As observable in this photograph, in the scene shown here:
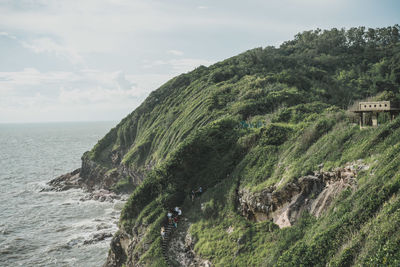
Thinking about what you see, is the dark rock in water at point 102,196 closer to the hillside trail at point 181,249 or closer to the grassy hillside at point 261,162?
the grassy hillside at point 261,162

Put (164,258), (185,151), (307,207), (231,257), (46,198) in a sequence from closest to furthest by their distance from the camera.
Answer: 1. (307,207)
2. (231,257)
3. (164,258)
4. (185,151)
5. (46,198)

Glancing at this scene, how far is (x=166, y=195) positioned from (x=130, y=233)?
19.7 ft

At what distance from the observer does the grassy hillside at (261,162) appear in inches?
722

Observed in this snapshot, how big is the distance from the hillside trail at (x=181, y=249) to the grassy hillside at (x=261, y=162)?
2.29ft

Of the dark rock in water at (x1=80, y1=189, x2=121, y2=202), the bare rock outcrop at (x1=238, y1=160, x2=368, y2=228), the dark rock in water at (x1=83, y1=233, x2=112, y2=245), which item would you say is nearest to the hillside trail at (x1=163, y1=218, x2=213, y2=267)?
the bare rock outcrop at (x1=238, y1=160, x2=368, y2=228)

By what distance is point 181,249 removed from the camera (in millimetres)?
31000

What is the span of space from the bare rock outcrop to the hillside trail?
19.6 ft

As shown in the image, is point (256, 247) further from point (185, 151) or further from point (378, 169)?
point (185, 151)

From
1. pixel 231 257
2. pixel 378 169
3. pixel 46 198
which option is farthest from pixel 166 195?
pixel 46 198

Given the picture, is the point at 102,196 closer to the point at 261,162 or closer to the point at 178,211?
the point at 178,211

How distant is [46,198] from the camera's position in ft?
229

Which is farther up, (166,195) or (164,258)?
(166,195)

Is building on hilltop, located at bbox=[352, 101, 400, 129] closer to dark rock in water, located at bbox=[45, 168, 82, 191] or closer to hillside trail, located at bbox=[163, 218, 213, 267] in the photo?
hillside trail, located at bbox=[163, 218, 213, 267]

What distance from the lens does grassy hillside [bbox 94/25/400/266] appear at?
18344 millimetres
